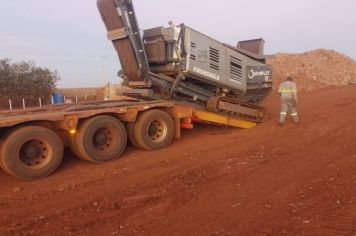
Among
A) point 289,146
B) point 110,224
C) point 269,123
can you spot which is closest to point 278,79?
point 269,123

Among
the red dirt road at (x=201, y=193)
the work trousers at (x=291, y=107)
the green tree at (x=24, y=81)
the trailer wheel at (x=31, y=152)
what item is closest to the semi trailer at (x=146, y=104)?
the trailer wheel at (x=31, y=152)

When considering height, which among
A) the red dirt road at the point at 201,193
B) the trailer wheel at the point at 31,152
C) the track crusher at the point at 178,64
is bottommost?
the red dirt road at the point at 201,193

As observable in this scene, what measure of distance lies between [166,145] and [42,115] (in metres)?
3.07

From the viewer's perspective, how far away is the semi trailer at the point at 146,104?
762 centimetres

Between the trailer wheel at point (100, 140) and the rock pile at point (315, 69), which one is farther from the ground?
the rock pile at point (315, 69)

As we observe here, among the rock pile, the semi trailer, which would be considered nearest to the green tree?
the rock pile

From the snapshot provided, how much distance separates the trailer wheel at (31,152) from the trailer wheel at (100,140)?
51 cm

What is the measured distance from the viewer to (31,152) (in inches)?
296

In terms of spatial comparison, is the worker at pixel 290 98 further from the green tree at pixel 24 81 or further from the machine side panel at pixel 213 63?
the green tree at pixel 24 81

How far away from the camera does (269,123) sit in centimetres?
1262

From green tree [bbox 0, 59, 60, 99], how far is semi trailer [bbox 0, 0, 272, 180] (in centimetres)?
1904

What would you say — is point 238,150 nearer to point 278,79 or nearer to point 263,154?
point 263,154

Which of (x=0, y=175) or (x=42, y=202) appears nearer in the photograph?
(x=42, y=202)

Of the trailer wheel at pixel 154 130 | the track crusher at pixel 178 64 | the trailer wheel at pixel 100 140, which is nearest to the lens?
the trailer wheel at pixel 100 140
